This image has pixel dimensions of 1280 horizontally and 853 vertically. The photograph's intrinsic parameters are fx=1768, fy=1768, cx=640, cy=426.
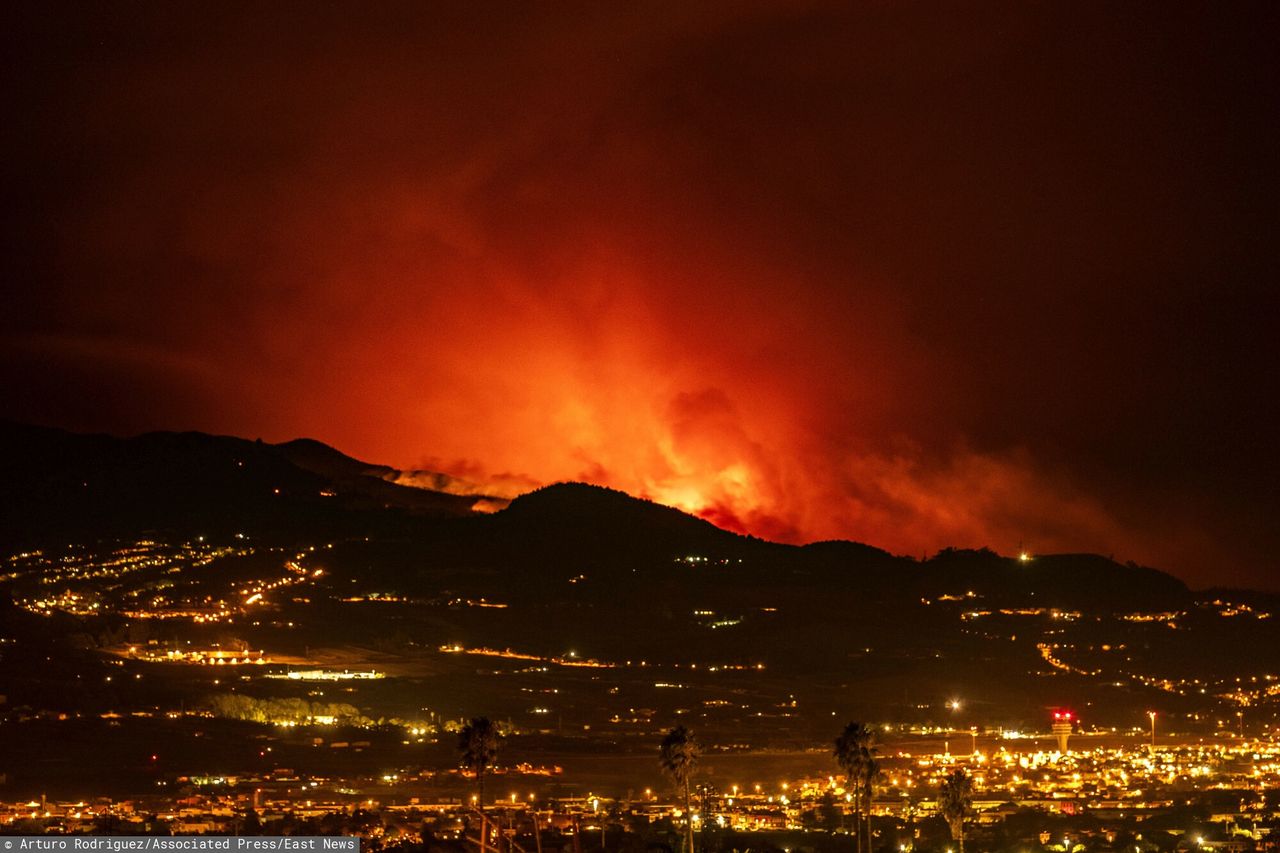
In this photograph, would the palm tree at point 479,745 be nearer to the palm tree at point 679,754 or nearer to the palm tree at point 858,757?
the palm tree at point 679,754

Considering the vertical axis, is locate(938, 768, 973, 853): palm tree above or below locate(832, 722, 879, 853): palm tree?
below

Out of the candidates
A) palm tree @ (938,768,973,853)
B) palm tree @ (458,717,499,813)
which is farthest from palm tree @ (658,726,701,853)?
palm tree @ (938,768,973,853)

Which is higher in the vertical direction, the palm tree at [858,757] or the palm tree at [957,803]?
the palm tree at [858,757]

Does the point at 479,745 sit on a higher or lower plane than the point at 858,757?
higher

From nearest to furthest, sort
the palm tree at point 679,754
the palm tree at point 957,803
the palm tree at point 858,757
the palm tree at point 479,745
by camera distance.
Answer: the palm tree at point 679,754
the palm tree at point 858,757
the palm tree at point 957,803
the palm tree at point 479,745

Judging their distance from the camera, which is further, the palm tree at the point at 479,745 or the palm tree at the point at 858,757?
the palm tree at the point at 479,745

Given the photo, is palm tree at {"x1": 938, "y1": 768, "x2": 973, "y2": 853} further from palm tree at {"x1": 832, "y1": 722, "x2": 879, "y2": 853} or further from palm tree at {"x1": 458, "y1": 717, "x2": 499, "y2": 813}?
palm tree at {"x1": 458, "y1": 717, "x2": 499, "y2": 813}

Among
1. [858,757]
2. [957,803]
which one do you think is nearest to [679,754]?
[858,757]

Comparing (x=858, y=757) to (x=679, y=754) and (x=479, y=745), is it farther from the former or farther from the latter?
(x=479, y=745)

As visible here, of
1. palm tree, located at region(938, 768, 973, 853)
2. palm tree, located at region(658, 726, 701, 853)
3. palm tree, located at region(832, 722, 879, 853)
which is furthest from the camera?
palm tree, located at region(938, 768, 973, 853)

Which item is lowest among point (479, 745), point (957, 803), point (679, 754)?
point (957, 803)

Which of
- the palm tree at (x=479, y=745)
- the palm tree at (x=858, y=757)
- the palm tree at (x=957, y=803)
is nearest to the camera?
the palm tree at (x=858, y=757)

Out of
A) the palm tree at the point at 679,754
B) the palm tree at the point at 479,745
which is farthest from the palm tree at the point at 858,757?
the palm tree at the point at 479,745
